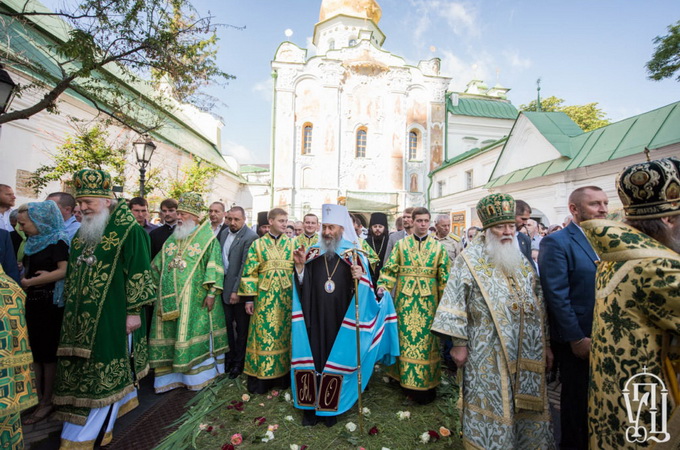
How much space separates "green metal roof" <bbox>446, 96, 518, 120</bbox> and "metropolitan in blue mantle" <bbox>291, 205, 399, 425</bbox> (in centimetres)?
2167

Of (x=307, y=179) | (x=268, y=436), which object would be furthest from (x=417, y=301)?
(x=307, y=179)

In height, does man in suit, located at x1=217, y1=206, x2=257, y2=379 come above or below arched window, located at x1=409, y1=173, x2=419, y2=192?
below

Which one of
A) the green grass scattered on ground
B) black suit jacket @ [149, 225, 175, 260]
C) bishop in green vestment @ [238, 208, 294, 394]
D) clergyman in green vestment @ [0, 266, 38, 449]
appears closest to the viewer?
clergyman in green vestment @ [0, 266, 38, 449]

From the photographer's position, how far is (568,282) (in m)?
2.55

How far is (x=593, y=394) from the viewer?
1633 mm

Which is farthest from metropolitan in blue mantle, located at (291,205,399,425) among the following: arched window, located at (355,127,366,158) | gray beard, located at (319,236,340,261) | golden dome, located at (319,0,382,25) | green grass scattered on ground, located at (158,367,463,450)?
golden dome, located at (319,0,382,25)

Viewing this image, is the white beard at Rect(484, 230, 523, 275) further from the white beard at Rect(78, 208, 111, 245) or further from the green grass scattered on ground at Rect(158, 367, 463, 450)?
the white beard at Rect(78, 208, 111, 245)

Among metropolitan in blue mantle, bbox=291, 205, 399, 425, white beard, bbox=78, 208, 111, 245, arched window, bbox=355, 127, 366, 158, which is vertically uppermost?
arched window, bbox=355, 127, 366, 158

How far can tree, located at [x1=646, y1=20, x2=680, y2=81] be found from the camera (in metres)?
7.46

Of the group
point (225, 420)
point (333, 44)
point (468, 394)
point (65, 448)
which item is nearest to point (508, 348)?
point (468, 394)

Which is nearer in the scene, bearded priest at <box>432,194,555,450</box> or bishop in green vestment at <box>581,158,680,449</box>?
bishop in green vestment at <box>581,158,680,449</box>

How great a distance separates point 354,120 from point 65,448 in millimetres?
20670

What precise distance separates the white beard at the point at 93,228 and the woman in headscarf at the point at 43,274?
404mm

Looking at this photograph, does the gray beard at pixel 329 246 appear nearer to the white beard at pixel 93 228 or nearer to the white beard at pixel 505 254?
the white beard at pixel 505 254
